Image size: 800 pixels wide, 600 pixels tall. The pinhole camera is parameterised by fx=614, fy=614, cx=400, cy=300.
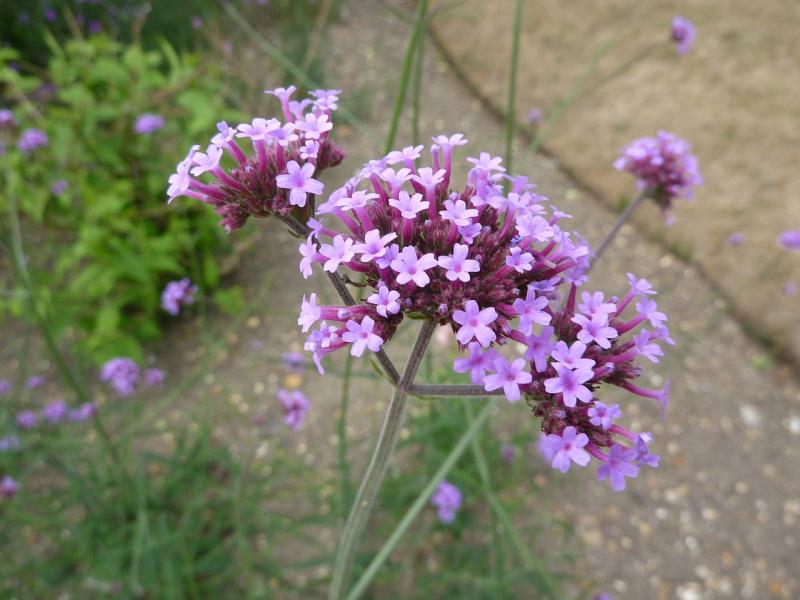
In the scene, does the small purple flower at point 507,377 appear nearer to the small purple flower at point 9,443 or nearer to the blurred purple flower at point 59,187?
the small purple flower at point 9,443

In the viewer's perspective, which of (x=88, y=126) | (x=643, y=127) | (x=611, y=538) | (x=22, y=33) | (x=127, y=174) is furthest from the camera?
(x=22, y=33)

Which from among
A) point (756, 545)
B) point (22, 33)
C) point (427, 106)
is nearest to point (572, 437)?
point (756, 545)

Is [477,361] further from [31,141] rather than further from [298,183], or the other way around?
[31,141]

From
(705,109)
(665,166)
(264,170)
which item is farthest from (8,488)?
(705,109)

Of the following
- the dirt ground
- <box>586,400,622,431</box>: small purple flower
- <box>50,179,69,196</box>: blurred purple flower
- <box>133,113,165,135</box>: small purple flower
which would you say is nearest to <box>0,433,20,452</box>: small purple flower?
<box>50,179,69,196</box>: blurred purple flower

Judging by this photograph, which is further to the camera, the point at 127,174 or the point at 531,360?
the point at 127,174

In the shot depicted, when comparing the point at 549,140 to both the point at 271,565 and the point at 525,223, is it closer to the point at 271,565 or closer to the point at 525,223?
the point at 271,565

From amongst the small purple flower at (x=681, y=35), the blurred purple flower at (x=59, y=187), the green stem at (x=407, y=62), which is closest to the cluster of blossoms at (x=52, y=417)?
the blurred purple flower at (x=59, y=187)

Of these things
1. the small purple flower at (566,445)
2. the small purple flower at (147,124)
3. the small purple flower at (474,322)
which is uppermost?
the small purple flower at (474,322)
